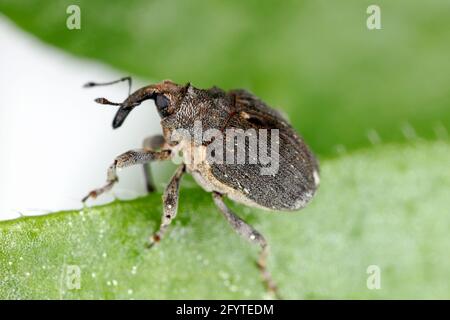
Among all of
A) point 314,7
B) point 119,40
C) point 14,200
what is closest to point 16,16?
point 119,40

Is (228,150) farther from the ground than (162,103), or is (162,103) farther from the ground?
(162,103)

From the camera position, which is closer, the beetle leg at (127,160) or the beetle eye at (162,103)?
the beetle leg at (127,160)

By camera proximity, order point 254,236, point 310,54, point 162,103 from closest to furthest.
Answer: point 254,236
point 162,103
point 310,54

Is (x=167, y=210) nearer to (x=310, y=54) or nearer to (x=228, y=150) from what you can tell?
(x=228, y=150)

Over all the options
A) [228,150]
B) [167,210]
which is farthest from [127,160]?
[228,150]

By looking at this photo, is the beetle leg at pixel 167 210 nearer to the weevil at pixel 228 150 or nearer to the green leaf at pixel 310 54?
the weevil at pixel 228 150

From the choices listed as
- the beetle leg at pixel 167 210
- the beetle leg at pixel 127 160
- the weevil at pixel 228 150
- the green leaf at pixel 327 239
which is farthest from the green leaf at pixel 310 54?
the beetle leg at pixel 167 210
